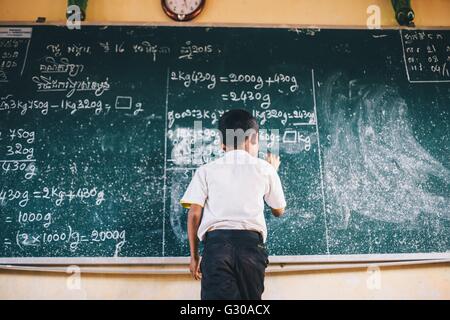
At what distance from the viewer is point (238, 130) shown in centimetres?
171

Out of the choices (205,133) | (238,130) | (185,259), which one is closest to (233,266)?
(238,130)

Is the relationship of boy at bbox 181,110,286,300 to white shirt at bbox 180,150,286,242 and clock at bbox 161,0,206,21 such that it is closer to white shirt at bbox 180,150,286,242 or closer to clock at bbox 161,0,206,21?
white shirt at bbox 180,150,286,242

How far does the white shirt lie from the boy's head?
4 cm

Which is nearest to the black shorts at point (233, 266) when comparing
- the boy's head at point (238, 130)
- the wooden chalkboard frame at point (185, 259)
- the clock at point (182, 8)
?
the boy's head at point (238, 130)

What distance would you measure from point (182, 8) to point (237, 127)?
4.33 ft

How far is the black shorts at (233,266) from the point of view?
57.9 inches

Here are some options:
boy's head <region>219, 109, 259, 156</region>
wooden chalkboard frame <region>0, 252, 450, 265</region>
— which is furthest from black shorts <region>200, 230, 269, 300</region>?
wooden chalkboard frame <region>0, 252, 450, 265</region>

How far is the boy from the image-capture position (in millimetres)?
1495

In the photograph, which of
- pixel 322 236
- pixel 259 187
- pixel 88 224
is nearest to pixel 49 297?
pixel 88 224

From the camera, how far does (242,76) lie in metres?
2.47

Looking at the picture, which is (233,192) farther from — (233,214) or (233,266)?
(233,266)

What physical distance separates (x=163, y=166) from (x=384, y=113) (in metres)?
1.47

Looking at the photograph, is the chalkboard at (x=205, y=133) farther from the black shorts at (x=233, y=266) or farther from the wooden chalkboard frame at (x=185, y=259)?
the black shorts at (x=233, y=266)

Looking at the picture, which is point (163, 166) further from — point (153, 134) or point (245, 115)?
point (245, 115)
